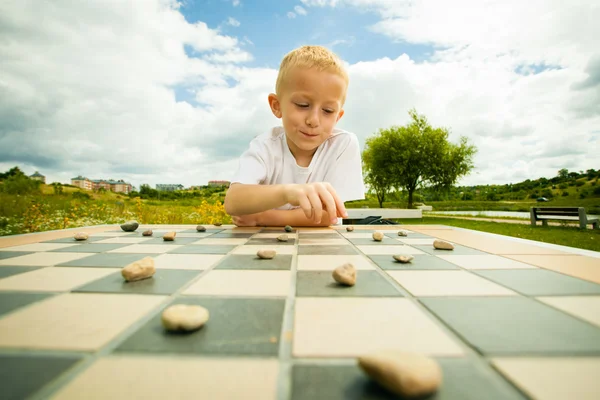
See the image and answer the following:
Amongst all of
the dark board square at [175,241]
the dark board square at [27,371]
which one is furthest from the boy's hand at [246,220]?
the dark board square at [27,371]

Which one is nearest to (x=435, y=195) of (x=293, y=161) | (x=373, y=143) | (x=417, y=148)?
(x=417, y=148)

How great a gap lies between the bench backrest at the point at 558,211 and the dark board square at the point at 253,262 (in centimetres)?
970

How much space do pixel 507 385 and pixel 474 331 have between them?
134 millimetres

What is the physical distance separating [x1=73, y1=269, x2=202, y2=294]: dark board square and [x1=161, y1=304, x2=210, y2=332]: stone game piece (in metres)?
0.19

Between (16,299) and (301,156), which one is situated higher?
(301,156)

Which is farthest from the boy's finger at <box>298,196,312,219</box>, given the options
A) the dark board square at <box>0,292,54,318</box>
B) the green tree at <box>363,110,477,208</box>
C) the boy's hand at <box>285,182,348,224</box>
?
the green tree at <box>363,110,477,208</box>

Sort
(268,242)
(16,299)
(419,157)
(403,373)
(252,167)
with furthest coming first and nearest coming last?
(419,157) → (252,167) → (268,242) → (16,299) → (403,373)

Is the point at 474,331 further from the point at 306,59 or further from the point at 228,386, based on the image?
the point at 306,59

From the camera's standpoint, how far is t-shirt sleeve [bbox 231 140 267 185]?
1.93 metres

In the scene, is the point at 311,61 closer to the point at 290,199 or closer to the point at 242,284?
the point at 290,199

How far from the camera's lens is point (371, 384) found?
1.15 feet

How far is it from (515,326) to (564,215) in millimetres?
10046

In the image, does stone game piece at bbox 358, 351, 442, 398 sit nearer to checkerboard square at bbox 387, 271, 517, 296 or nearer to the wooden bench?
checkerboard square at bbox 387, 271, 517, 296

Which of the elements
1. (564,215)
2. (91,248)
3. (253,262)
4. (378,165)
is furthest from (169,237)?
(378,165)
